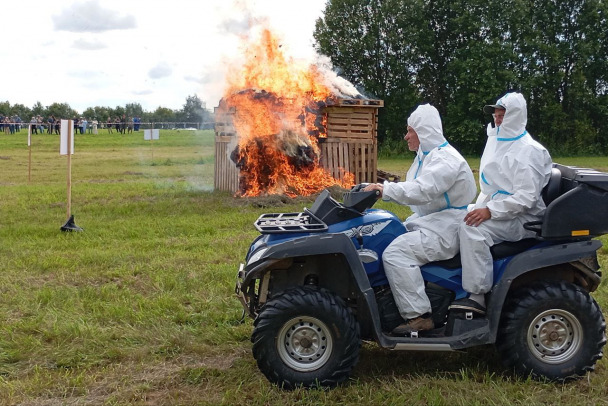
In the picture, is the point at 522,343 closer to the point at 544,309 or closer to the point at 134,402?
the point at 544,309

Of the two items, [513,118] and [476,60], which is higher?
[476,60]

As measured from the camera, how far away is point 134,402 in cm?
458

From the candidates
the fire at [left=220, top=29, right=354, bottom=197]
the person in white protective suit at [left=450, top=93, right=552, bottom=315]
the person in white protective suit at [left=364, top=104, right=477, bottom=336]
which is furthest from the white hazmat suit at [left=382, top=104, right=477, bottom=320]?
the fire at [left=220, top=29, right=354, bottom=197]

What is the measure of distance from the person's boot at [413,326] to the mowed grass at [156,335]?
37 cm

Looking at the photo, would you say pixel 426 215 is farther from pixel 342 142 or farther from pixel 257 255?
pixel 342 142

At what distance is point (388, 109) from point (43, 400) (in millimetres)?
35089

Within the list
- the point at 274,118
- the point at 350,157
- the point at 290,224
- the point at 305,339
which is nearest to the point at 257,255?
the point at 290,224

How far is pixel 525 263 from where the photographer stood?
4723 mm

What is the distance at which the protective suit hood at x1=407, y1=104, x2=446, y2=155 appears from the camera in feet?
16.0

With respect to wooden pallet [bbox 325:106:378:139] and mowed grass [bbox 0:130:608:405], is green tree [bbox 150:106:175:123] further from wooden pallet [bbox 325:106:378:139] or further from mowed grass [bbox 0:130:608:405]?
mowed grass [bbox 0:130:608:405]

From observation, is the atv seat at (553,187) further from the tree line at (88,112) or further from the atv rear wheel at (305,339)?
the tree line at (88,112)

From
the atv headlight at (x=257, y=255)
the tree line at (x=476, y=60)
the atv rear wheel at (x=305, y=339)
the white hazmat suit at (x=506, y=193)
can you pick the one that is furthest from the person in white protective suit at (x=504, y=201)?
the tree line at (x=476, y=60)

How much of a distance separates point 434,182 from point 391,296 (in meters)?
0.90

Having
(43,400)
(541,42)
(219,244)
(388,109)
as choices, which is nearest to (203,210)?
(219,244)
